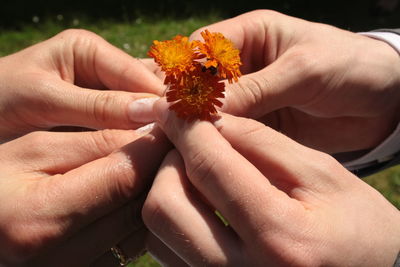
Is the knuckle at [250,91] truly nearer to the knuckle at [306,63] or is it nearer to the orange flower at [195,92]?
the knuckle at [306,63]

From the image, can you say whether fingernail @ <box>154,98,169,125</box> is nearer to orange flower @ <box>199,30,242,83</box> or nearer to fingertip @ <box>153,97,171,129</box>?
fingertip @ <box>153,97,171,129</box>

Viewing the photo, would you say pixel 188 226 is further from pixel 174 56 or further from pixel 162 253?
pixel 174 56

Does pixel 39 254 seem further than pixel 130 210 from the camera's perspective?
No

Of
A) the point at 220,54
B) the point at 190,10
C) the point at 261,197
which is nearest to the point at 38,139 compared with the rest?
the point at 220,54

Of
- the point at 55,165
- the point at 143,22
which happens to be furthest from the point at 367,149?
the point at 143,22

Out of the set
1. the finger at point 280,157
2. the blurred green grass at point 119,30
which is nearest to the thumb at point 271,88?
the finger at point 280,157

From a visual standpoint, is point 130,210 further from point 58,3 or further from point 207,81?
point 58,3
